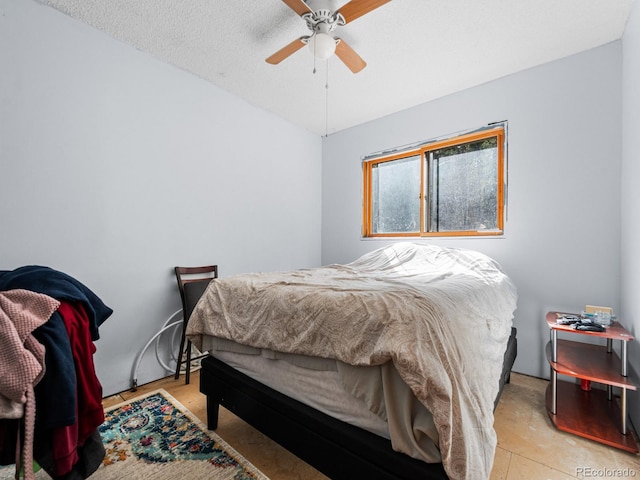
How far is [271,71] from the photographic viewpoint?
2510 millimetres

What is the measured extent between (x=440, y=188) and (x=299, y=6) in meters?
2.10

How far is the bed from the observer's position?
908 mm

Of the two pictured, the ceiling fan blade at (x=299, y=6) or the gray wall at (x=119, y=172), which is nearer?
the ceiling fan blade at (x=299, y=6)

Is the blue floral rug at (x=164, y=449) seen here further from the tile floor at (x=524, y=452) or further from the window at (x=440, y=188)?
the window at (x=440, y=188)

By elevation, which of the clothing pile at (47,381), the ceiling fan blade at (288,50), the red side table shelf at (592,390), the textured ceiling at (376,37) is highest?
the textured ceiling at (376,37)

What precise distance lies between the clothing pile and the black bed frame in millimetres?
616

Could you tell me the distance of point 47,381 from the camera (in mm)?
824

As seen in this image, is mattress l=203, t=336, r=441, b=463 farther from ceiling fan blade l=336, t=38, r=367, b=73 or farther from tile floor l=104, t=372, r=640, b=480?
ceiling fan blade l=336, t=38, r=367, b=73

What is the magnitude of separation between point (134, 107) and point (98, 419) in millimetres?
2134

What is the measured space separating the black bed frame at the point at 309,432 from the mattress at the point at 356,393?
3 centimetres

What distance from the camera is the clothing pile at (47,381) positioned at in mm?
760

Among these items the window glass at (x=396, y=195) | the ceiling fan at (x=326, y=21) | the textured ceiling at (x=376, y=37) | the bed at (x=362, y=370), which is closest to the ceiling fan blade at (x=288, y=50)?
the ceiling fan at (x=326, y=21)

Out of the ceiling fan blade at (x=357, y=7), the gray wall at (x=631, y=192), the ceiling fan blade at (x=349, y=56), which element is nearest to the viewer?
the ceiling fan blade at (x=357, y=7)

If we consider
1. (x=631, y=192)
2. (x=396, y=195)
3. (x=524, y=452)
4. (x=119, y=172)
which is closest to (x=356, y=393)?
(x=524, y=452)
